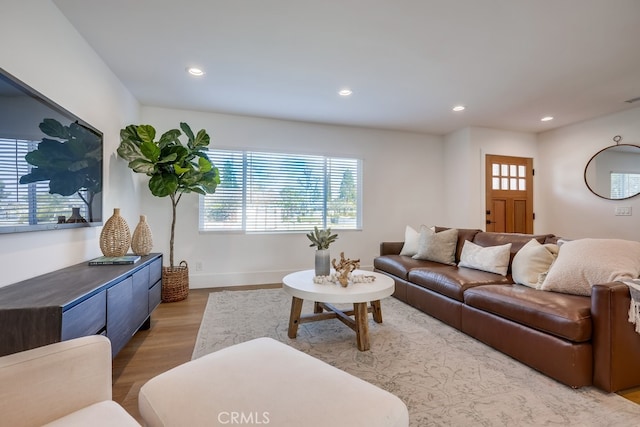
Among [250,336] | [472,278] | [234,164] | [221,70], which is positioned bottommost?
[250,336]

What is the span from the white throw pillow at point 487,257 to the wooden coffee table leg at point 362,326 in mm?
1500

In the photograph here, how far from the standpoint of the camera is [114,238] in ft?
8.08

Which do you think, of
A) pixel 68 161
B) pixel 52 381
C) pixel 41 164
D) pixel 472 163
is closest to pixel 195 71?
pixel 68 161

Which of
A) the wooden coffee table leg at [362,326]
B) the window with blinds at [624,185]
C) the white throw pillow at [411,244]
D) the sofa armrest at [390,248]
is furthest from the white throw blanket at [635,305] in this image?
the window with blinds at [624,185]

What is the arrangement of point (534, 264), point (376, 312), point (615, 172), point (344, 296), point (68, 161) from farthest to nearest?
point (615, 172), point (376, 312), point (534, 264), point (344, 296), point (68, 161)

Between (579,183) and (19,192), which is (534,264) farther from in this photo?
(19,192)

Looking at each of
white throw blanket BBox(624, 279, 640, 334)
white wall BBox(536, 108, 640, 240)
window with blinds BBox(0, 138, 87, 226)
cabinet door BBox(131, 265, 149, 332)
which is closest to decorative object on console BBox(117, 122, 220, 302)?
cabinet door BBox(131, 265, 149, 332)

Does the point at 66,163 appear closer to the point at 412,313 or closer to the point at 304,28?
the point at 304,28

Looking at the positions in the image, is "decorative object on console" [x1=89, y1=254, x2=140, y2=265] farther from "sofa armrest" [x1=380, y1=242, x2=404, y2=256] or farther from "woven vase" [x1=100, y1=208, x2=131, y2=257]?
"sofa armrest" [x1=380, y1=242, x2=404, y2=256]

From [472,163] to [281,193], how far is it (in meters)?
3.12

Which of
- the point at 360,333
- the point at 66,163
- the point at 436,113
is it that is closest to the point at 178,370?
the point at 360,333

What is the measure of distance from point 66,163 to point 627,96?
572cm

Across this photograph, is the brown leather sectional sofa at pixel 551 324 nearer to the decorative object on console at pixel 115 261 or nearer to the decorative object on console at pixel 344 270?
the decorative object on console at pixel 344 270

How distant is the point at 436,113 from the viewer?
4.23m
